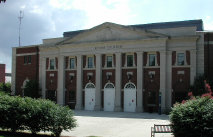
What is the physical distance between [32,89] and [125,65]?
551 inches

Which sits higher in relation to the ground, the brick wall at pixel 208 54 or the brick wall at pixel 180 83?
the brick wall at pixel 208 54

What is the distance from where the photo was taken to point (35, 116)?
16.5m

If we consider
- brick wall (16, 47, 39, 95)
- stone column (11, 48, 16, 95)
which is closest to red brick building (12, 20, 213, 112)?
brick wall (16, 47, 39, 95)

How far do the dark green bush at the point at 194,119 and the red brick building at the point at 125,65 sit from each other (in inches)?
775

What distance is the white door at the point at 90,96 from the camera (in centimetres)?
3894

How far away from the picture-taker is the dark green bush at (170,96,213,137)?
522 inches

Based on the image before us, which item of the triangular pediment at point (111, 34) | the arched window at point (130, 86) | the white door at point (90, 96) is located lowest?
the white door at point (90, 96)

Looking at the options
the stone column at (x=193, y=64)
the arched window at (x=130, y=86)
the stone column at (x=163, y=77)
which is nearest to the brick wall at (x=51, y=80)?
the arched window at (x=130, y=86)

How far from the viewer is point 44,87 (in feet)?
142

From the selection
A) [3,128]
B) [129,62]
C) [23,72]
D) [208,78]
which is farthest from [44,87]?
[3,128]

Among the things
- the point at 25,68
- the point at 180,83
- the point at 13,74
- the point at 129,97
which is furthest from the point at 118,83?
the point at 13,74

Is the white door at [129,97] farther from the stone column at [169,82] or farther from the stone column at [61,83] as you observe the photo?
the stone column at [61,83]

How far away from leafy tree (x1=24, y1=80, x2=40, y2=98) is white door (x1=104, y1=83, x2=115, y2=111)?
35.6ft

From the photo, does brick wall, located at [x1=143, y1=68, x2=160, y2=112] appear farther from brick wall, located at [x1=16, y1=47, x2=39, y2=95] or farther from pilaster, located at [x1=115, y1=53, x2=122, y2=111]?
brick wall, located at [x1=16, y1=47, x2=39, y2=95]
